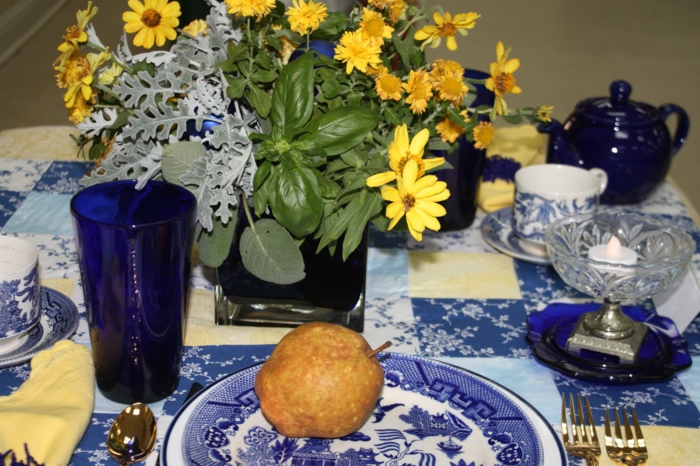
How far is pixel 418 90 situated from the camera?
0.70 m

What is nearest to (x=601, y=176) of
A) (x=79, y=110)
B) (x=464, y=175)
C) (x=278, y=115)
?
(x=464, y=175)

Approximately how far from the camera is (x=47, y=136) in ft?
4.20

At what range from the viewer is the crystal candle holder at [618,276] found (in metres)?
0.76

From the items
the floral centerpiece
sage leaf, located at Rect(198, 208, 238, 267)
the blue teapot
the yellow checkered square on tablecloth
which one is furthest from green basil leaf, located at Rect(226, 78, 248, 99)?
the blue teapot

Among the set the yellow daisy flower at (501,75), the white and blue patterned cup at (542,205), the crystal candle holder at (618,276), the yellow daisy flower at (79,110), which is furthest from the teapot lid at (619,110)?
the yellow daisy flower at (79,110)

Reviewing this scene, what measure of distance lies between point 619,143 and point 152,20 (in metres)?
0.67

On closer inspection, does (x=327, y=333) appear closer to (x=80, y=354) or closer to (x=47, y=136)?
(x=80, y=354)

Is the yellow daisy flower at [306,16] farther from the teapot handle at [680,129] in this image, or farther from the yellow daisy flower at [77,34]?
the teapot handle at [680,129]

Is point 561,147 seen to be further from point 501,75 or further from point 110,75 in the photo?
point 110,75

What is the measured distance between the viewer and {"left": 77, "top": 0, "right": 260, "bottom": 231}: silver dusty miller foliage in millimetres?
674

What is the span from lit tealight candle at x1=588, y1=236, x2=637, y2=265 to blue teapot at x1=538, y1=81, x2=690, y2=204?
0.32 metres

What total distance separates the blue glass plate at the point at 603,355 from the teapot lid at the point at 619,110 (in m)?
0.33

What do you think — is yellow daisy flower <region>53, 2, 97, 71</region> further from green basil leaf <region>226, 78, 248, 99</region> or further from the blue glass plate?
the blue glass plate

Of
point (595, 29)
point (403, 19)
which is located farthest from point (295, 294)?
point (595, 29)
